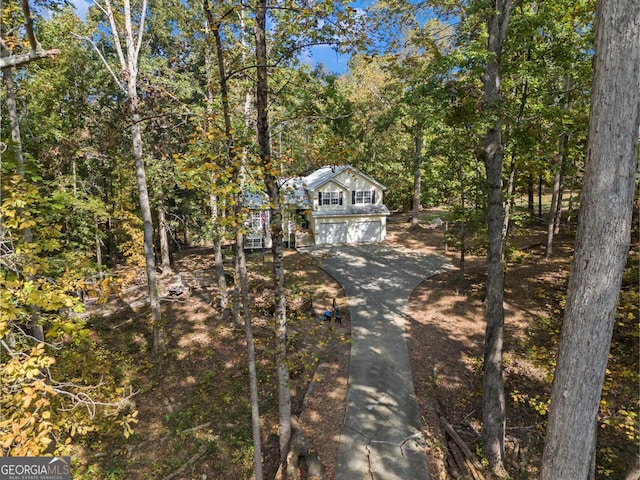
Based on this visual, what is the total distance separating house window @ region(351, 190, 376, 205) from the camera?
1063 inches

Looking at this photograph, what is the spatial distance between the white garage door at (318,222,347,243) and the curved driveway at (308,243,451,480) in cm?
611

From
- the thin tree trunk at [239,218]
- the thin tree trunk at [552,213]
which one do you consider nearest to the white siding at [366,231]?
the thin tree trunk at [552,213]

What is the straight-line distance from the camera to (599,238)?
11.3 feet

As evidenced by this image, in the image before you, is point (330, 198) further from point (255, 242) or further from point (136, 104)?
point (136, 104)

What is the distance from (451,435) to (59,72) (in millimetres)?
21132

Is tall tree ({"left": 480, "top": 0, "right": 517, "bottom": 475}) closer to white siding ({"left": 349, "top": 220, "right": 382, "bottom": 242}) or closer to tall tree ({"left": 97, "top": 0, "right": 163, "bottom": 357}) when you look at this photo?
tall tree ({"left": 97, "top": 0, "right": 163, "bottom": 357})

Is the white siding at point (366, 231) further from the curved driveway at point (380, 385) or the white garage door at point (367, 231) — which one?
the curved driveway at point (380, 385)

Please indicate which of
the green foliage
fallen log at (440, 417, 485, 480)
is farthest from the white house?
Result: the green foliage

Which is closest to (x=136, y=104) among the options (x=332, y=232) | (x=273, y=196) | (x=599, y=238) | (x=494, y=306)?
(x=273, y=196)

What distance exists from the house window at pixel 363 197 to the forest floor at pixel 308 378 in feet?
36.7

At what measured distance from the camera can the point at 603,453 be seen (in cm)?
823

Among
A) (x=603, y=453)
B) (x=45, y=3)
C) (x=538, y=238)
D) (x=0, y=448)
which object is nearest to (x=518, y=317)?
(x=603, y=453)

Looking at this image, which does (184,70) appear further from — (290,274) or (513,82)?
(513,82)

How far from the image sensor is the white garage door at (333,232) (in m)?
26.2
